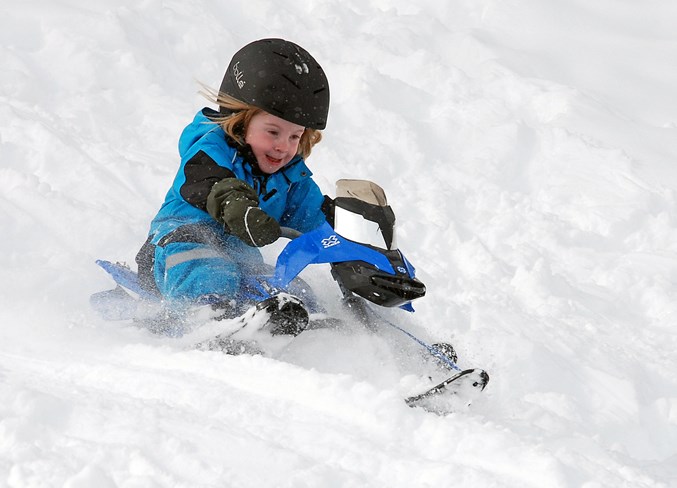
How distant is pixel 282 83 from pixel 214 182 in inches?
19.9

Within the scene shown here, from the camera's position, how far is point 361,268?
3219mm

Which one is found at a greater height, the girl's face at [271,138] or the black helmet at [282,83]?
the black helmet at [282,83]

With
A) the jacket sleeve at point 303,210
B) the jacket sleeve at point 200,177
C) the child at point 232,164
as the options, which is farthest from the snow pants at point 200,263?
the jacket sleeve at point 303,210

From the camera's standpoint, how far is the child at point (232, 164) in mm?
3611

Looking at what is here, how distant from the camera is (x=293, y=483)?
2.14m

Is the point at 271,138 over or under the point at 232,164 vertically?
over

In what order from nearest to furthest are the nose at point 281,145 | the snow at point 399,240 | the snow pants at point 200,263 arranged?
1. the snow at point 399,240
2. the snow pants at point 200,263
3. the nose at point 281,145

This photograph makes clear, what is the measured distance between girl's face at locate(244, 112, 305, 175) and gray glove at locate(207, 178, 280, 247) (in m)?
0.38

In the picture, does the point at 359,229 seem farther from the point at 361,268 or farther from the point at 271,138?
the point at 271,138

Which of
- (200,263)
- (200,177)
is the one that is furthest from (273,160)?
(200,263)

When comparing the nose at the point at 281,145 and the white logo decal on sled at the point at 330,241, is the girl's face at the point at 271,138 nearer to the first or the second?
the nose at the point at 281,145

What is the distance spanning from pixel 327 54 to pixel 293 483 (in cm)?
603

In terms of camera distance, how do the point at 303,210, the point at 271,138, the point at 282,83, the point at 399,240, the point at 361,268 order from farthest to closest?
1. the point at 399,240
2. the point at 303,210
3. the point at 271,138
4. the point at 282,83
5. the point at 361,268

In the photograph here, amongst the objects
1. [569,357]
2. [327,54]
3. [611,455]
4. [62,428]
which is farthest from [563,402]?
[327,54]
